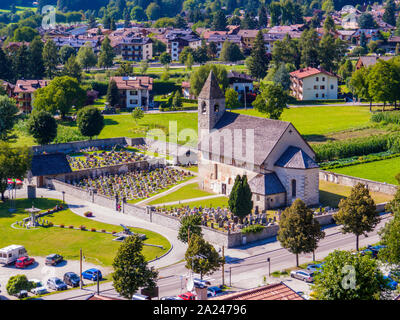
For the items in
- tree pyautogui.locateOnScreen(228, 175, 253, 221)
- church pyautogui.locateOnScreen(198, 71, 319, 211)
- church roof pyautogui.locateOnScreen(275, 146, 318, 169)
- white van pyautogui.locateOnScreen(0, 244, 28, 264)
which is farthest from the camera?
church pyautogui.locateOnScreen(198, 71, 319, 211)

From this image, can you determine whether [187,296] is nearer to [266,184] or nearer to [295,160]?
[266,184]

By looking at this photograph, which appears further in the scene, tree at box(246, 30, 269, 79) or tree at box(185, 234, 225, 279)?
tree at box(246, 30, 269, 79)

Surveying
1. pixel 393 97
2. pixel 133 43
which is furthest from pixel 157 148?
pixel 133 43

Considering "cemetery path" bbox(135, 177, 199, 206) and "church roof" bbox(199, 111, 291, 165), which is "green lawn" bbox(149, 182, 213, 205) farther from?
"church roof" bbox(199, 111, 291, 165)

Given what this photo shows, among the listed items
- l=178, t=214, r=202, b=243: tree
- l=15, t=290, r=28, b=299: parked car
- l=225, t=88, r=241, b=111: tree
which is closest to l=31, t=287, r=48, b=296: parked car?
l=15, t=290, r=28, b=299: parked car

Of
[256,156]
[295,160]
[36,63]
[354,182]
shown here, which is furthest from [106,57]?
[295,160]
